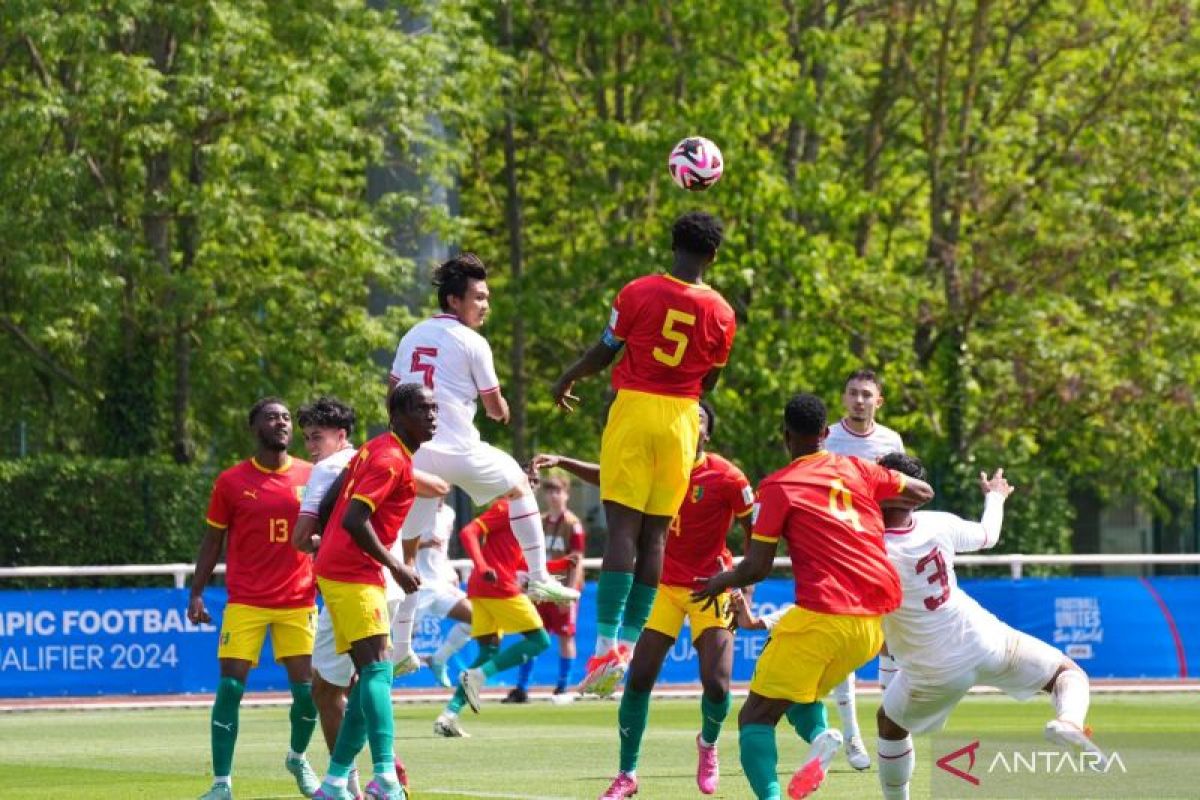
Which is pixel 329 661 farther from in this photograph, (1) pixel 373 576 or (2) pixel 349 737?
(1) pixel 373 576

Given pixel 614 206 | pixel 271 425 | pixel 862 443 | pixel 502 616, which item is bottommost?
pixel 502 616

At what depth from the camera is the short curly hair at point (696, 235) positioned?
1245 cm

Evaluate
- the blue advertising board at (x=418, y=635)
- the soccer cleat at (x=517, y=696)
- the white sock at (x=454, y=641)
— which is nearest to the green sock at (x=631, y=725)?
the white sock at (x=454, y=641)

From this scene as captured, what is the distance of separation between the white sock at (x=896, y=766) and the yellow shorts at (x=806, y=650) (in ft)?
2.31

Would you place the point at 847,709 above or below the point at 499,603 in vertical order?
above

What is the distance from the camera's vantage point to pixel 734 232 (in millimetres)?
33406

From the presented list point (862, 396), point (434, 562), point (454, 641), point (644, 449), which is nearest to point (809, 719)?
point (644, 449)

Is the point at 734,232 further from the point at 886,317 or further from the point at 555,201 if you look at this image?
the point at 555,201

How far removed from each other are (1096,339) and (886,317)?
3.06 metres

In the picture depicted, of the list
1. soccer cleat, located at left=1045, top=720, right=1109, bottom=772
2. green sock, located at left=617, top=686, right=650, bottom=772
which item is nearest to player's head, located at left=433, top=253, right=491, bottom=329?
green sock, located at left=617, top=686, right=650, bottom=772

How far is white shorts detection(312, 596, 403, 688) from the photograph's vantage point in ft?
42.2

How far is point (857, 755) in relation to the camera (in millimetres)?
15539

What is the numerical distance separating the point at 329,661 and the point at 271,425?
1.66m

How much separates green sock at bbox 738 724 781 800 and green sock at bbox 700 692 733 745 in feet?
9.49
